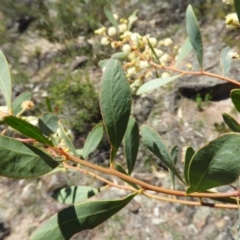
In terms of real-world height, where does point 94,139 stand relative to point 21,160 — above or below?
below

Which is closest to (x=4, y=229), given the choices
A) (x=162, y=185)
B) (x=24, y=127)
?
(x=162, y=185)

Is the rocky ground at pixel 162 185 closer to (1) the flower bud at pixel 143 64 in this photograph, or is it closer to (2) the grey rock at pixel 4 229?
(2) the grey rock at pixel 4 229

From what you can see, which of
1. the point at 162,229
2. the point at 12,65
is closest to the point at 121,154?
the point at 162,229

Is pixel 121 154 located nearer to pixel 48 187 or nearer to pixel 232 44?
pixel 48 187

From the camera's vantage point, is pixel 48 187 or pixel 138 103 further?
pixel 138 103

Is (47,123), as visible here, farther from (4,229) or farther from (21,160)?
(4,229)

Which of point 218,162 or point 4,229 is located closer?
point 218,162

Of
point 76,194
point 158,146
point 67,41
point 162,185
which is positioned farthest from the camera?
point 67,41
